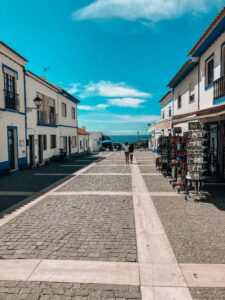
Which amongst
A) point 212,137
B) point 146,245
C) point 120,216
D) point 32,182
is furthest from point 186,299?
point 212,137

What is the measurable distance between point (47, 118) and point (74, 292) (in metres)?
17.5

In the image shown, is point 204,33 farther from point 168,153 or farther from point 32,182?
point 32,182

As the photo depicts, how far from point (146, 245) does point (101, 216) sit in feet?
6.06

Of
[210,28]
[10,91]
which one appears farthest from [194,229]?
[10,91]

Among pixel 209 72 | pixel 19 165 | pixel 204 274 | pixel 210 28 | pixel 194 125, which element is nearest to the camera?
pixel 204 274

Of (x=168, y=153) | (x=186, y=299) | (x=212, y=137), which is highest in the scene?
(x=212, y=137)

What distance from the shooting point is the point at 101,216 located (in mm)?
5805

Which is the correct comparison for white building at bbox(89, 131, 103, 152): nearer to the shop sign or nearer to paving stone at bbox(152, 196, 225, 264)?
the shop sign

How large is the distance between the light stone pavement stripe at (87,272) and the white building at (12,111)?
Answer: 9978 millimetres

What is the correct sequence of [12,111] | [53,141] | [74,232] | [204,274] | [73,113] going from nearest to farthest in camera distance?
[204,274], [74,232], [12,111], [53,141], [73,113]

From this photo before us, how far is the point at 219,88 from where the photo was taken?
9195mm

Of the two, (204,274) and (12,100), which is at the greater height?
(12,100)

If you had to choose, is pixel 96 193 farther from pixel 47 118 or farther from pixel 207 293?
pixel 47 118

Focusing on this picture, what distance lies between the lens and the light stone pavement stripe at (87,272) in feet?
10.4
